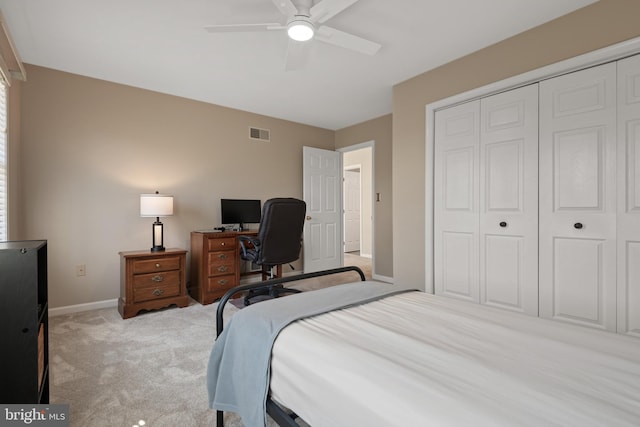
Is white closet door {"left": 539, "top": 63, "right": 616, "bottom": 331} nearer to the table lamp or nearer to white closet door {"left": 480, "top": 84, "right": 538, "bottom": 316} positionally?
white closet door {"left": 480, "top": 84, "right": 538, "bottom": 316}

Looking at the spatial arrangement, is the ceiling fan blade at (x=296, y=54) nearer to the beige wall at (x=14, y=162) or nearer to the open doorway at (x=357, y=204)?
the beige wall at (x=14, y=162)

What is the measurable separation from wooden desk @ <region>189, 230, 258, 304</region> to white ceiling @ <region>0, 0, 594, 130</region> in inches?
70.1

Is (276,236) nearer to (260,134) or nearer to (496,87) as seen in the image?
(260,134)

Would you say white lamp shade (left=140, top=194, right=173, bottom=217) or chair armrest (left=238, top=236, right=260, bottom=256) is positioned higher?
white lamp shade (left=140, top=194, right=173, bottom=217)

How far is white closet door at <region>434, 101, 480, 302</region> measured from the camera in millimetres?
2877

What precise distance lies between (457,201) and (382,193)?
6.07 ft

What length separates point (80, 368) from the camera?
2.10m

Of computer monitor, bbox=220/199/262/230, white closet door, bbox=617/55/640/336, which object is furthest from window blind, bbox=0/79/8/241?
white closet door, bbox=617/55/640/336

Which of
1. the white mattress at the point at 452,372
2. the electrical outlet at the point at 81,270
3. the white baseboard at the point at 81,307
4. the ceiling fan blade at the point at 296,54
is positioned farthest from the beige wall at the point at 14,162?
the white mattress at the point at 452,372

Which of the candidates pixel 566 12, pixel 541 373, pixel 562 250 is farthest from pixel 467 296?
pixel 566 12

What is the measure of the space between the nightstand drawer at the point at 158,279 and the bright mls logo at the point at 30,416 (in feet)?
5.88

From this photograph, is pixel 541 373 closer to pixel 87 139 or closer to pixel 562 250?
pixel 562 250

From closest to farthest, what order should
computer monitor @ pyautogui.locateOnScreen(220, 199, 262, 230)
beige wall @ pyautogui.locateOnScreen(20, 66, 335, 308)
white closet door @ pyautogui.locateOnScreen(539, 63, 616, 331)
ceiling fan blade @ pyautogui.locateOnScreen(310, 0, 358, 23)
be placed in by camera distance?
ceiling fan blade @ pyautogui.locateOnScreen(310, 0, 358, 23), white closet door @ pyautogui.locateOnScreen(539, 63, 616, 331), beige wall @ pyautogui.locateOnScreen(20, 66, 335, 308), computer monitor @ pyautogui.locateOnScreen(220, 199, 262, 230)

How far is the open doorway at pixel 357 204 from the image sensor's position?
25.2 ft
